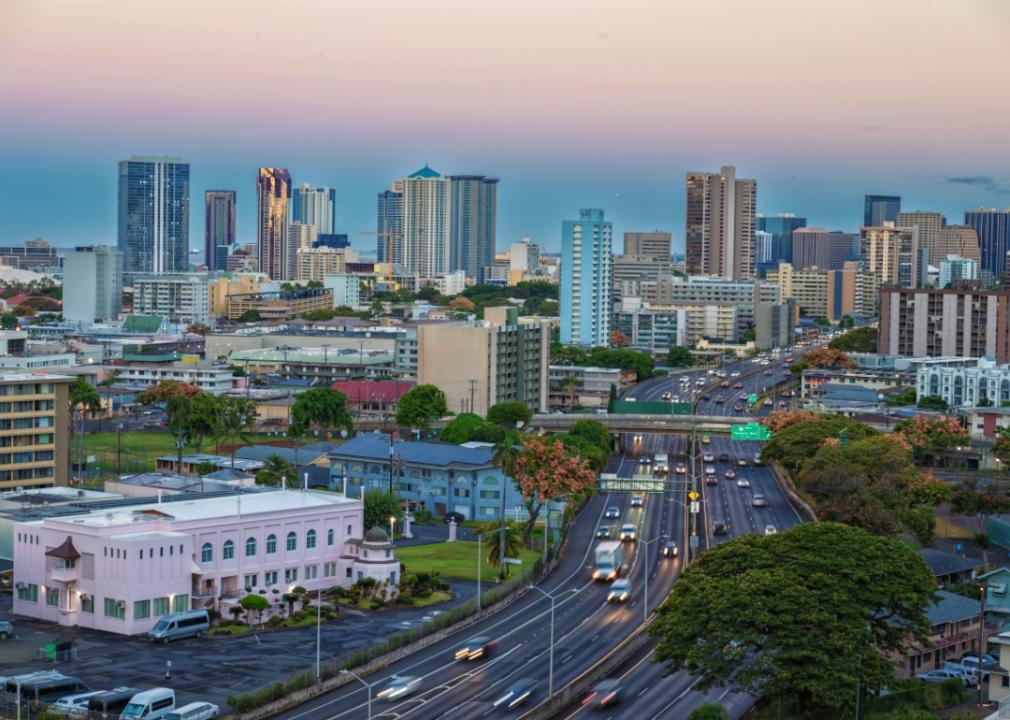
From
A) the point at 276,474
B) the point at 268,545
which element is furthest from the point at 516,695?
the point at 276,474

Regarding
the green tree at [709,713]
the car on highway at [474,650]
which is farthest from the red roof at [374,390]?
the green tree at [709,713]

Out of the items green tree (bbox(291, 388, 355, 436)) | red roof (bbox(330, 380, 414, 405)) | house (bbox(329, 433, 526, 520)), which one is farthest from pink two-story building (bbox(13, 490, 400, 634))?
red roof (bbox(330, 380, 414, 405))

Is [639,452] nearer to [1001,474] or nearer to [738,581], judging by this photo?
[1001,474]

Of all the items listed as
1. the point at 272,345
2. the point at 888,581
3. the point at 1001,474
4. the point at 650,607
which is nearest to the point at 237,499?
the point at 650,607

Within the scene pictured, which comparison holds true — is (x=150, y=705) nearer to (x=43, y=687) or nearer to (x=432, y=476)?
(x=43, y=687)

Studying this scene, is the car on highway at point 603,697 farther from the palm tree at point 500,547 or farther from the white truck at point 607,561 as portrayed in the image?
the palm tree at point 500,547

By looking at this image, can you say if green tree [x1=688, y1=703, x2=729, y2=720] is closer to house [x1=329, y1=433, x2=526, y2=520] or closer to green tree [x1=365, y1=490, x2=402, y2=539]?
green tree [x1=365, y1=490, x2=402, y2=539]
